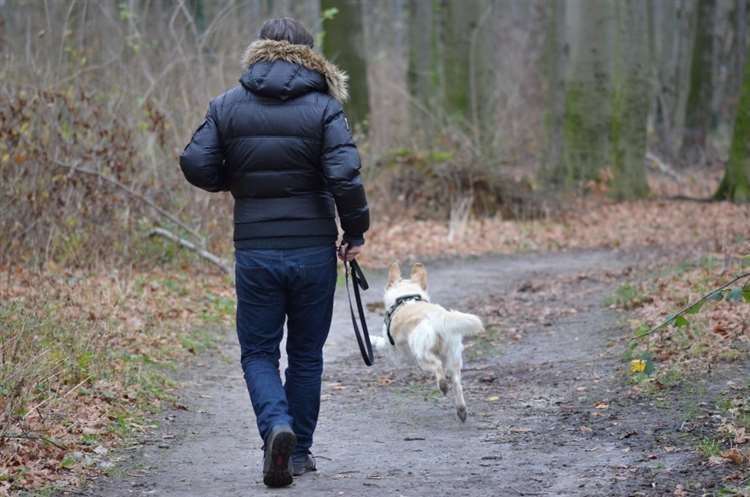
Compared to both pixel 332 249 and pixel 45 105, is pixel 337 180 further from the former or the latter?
pixel 45 105

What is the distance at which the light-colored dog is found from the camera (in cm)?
692

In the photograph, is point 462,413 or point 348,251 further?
point 462,413

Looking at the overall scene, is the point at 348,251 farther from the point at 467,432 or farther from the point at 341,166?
the point at 467,432

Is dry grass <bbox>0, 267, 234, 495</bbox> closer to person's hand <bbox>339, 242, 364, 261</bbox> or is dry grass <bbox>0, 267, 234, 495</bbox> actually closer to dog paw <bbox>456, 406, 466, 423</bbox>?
person's hand <bbox>339, 242, 364, 261</bbox>

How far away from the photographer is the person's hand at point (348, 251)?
5832 millimetres

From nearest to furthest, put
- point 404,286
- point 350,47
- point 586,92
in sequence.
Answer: point 404,286
point 586,92
point 350,47

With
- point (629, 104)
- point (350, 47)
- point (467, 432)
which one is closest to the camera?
point (467, 432)

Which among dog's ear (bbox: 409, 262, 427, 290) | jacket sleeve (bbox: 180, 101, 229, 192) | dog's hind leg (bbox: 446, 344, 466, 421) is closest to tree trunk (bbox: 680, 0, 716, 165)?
dog's ear (bbox: 409, 262, 427, 290)

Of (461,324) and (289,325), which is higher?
(289,325)

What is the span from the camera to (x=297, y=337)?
228 inches

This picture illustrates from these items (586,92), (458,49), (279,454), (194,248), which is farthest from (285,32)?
(458,49)

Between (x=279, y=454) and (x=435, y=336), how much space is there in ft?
6.37

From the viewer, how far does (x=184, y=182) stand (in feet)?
41.9

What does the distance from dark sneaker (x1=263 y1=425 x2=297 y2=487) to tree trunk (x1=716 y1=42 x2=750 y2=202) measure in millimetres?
14893
